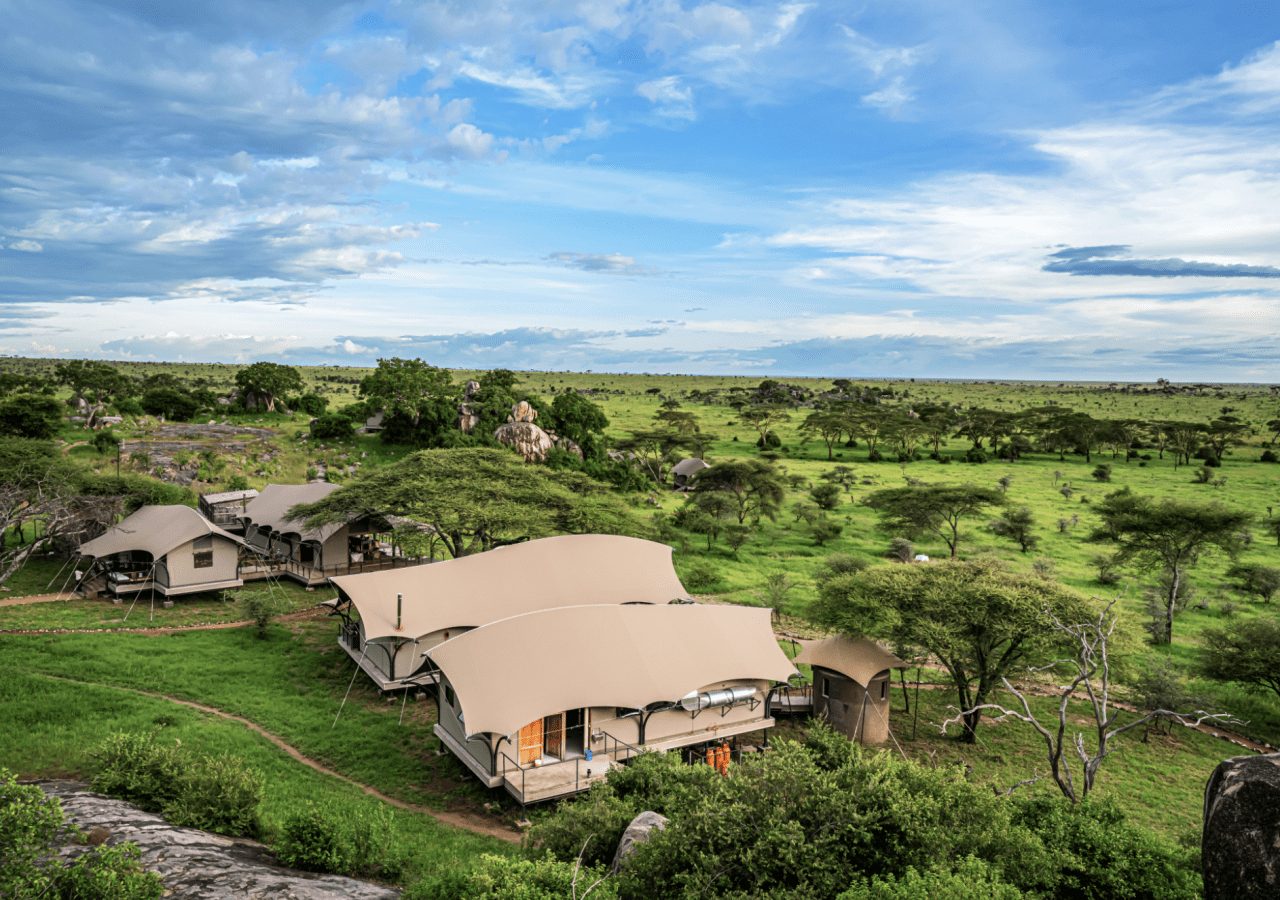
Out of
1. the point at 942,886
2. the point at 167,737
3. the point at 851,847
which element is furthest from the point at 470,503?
the point at 942,886

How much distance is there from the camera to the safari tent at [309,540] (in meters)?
47.3

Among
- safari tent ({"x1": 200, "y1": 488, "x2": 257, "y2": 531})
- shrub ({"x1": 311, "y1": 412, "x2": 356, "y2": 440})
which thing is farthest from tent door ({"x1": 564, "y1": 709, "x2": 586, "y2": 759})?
shrub ({"x1": 311, "y1": 412, "x2": 356, "y2": 440})

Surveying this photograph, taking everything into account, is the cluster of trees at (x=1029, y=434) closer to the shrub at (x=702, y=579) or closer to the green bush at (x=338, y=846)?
the shrub at (x=702, y=579)

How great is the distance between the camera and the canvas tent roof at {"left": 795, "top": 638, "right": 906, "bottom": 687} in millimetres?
29188

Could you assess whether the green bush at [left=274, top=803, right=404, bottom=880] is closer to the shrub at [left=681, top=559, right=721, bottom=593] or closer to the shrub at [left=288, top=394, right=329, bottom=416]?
the shrub at [left=681, top=559, right=721, bottom=593]

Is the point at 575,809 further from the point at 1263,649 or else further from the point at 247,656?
the point at 1263,649

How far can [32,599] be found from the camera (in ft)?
134

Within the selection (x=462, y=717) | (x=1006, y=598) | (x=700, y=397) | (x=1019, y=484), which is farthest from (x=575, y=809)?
(x=700, y=397)

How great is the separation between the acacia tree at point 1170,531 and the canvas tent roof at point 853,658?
23.7 metres

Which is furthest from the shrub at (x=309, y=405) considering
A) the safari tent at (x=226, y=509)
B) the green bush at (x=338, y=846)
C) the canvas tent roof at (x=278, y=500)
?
the green bush at (x=338, y=846)

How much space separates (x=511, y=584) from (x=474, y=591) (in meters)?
1.71

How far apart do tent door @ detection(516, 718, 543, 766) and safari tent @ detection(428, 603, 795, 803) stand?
0.04 m

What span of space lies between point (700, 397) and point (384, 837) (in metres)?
176

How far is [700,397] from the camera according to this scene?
19188 centimetres
